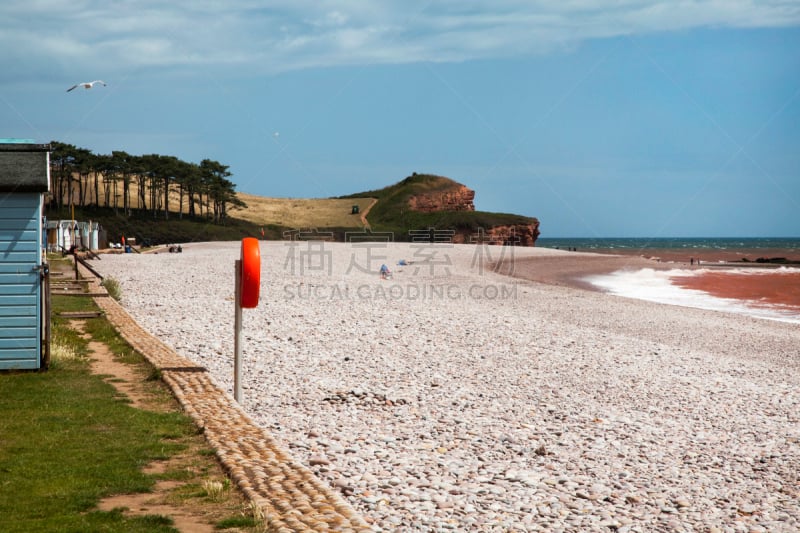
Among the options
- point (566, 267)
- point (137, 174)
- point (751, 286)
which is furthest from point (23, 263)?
point (137, 174)

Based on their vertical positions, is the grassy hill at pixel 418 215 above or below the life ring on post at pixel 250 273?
above

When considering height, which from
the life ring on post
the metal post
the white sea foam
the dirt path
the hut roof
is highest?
the hut roof

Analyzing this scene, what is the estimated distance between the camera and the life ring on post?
8.28 m

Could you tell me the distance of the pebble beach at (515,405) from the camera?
6.53 metres

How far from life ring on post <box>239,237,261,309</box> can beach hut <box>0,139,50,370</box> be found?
311cm

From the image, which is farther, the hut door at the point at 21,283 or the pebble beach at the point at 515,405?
the hut door at the point at 21,283

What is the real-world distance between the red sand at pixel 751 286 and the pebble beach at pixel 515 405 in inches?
412

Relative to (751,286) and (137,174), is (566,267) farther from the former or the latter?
(137,174)

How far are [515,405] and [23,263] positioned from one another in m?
6.58

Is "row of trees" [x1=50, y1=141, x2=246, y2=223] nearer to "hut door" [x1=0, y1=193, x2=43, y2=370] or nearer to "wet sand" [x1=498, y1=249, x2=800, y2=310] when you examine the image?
"wet sand" [x1=498, y1=249, x2=800, y2=310]

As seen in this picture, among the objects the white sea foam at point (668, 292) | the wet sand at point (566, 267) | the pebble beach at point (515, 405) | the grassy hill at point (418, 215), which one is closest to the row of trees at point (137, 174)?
the grassy hill at point (418, 215)

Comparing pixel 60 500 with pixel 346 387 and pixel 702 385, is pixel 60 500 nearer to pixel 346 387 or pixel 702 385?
pixel 346 387

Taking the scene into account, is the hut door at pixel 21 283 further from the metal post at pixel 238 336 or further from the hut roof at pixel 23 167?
the metal post at pixel 238 336

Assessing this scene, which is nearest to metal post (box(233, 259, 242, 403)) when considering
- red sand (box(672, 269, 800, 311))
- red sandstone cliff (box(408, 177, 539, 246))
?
red sand (box(672, 269, 800, 311))
